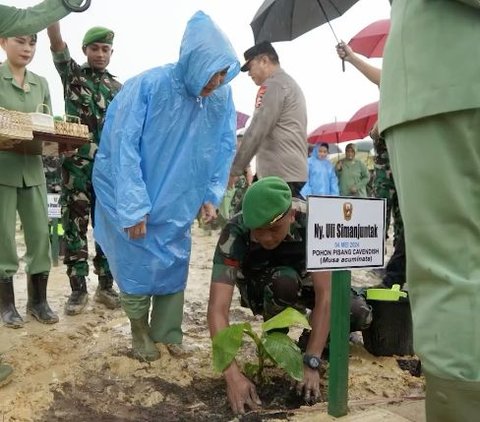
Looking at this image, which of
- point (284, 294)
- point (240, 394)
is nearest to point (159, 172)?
point (284, 294)

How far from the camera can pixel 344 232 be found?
1.66m

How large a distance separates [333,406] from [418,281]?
2.44ft

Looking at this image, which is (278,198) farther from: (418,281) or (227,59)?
(418,281)

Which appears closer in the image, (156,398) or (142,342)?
(156,398)

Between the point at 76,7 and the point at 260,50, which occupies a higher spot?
the point at 260,50

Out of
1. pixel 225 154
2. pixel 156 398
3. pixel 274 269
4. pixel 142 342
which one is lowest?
pixel 156 398

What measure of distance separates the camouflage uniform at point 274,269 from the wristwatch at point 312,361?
324 millimetres

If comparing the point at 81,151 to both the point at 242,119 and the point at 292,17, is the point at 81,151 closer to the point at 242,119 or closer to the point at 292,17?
the point at 292,17

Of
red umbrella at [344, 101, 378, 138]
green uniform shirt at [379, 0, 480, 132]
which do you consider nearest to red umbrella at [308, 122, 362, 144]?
red umbrella at [344, 101, 378, 138]

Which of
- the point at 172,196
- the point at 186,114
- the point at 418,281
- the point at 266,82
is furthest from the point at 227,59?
the point at 418,281

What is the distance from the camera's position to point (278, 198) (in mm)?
2137

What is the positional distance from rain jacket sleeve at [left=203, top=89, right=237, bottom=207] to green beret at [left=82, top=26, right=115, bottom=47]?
1.14m

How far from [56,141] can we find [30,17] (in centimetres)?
71

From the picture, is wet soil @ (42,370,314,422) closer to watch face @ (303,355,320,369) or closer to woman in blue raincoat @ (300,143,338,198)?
watch face @ (303,355,320,369)
